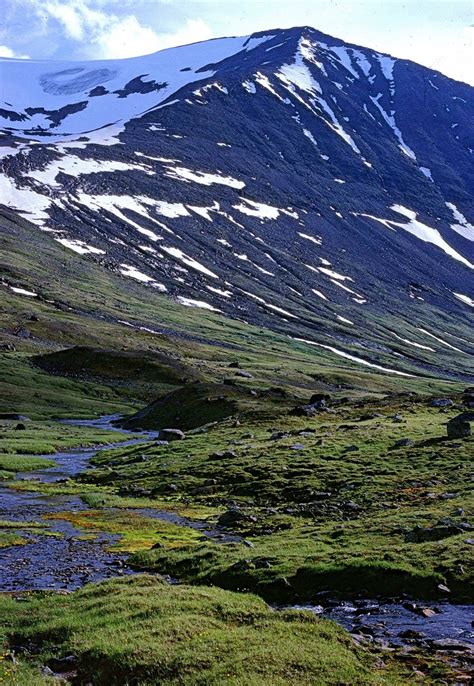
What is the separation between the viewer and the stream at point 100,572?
23.4 metres

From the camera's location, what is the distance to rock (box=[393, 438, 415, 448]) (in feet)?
191

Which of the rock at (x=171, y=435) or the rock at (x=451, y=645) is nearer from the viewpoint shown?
the rock at (x=451, y=645)

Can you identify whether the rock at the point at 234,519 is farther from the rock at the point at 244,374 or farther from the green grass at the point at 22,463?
the rock at the point at 244,374

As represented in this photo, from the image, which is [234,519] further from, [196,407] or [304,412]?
[196,407]

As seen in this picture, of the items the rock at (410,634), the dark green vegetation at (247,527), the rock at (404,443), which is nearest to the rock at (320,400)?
the dark green vegetation at (247,527)

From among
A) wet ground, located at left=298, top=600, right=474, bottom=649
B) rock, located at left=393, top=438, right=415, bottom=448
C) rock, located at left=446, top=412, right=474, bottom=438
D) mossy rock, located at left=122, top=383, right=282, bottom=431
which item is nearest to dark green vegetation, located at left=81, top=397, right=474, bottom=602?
rock, located at left=393, top=438, right=415, bottom=448

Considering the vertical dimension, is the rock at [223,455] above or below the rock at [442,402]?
below

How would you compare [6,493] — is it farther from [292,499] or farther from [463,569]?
[463,569]

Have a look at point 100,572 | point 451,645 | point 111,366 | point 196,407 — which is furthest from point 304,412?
point 111,366

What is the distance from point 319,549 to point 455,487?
50.9ft

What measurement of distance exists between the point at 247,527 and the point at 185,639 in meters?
19.9

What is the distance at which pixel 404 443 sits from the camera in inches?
2313

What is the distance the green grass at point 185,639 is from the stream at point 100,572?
2.36 metres

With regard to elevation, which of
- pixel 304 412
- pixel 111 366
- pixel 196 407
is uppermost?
pixel 304 412
